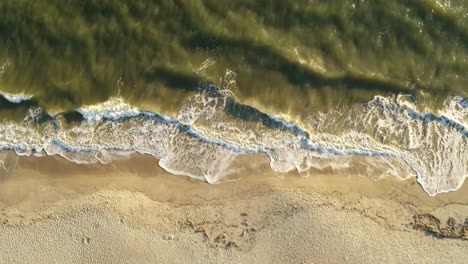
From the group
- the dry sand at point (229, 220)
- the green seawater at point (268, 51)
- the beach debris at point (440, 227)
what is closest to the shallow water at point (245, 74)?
the green seawater at point (268, 51)

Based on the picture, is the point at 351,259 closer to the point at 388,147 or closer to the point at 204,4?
the point at 388,147

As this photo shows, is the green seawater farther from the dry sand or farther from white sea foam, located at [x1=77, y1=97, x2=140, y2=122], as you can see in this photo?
the dry sand

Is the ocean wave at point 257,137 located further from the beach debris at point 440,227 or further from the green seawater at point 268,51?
the beach debris at point 440,227

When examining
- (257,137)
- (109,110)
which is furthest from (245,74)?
(109,110)

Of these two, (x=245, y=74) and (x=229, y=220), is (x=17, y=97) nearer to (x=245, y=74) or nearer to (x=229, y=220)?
(x=245, y=74)

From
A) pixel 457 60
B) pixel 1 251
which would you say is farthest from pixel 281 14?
pixel 1 251
